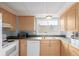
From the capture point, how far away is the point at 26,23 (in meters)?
4.23

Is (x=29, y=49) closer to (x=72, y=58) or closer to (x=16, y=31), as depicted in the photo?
(x=16, y=31)

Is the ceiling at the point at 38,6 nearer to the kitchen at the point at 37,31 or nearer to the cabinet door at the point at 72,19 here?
the kitchen at the point at 37,31

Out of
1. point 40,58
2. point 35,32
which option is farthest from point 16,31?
point 40,58

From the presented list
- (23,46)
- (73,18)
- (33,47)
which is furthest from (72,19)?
(23,46)

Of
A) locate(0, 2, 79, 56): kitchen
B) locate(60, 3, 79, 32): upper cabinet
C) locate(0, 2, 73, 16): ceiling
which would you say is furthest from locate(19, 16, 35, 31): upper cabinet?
locate(60, 3, 79, 32): upper cabinet

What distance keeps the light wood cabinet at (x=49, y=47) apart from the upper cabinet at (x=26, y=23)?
807 millimetres

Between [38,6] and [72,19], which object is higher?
[38,6]

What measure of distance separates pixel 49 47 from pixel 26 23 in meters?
1.24

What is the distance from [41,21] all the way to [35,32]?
552 millimetres

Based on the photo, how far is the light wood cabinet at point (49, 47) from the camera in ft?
12.1

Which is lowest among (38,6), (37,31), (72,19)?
(37,31)

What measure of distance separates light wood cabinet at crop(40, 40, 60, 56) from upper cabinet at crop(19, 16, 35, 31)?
81 cm

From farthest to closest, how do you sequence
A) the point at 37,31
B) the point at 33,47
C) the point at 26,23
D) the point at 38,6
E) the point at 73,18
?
1. the point at 37,31
2. the point at 26,23
3. the point at 33,47
4. the point at 38,6
5. the point at 73,18

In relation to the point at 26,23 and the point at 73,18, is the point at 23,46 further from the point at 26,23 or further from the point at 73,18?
the point at 73,18
